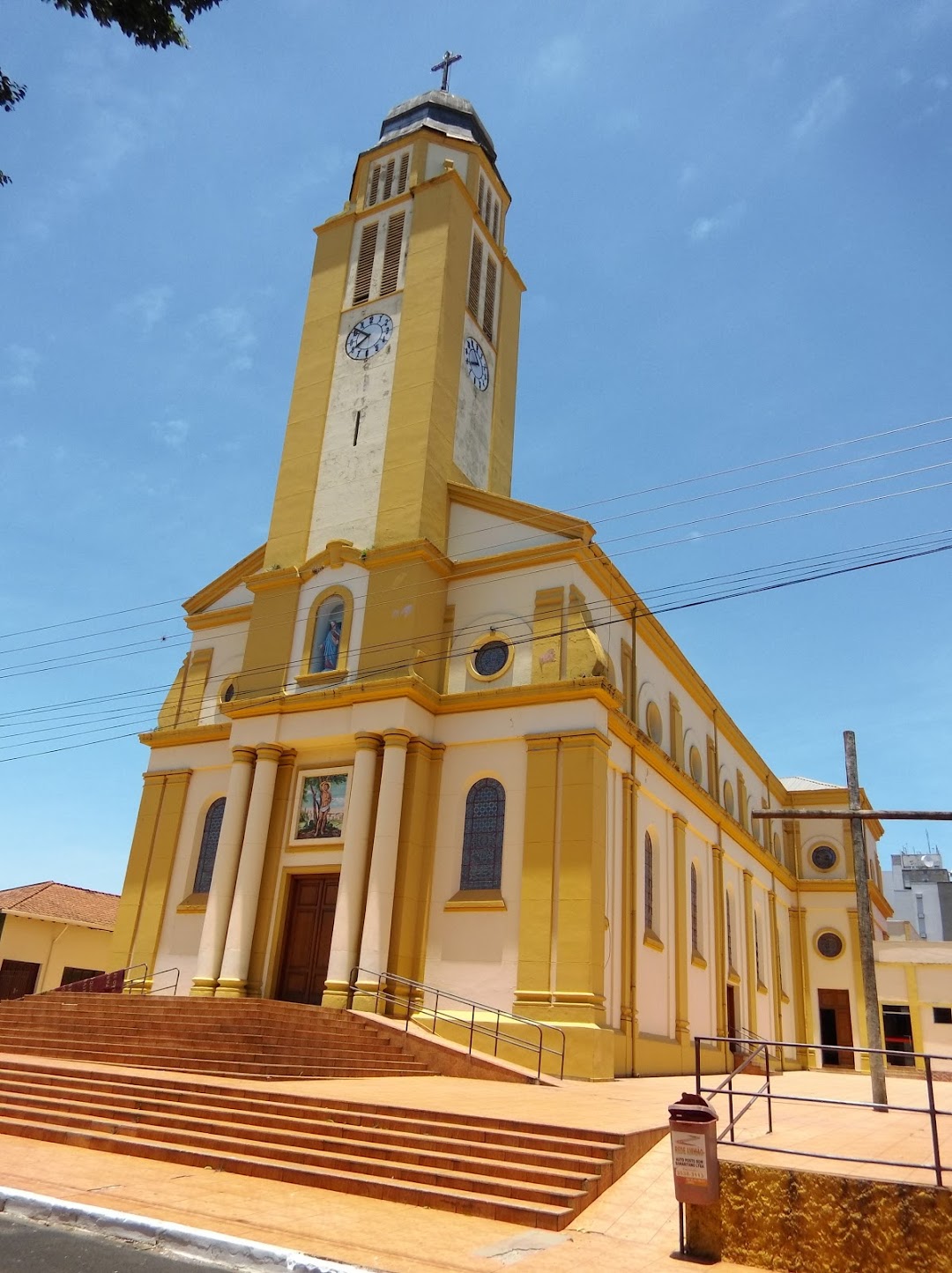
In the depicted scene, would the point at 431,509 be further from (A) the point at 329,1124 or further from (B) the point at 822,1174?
(B) the point at 822,1174

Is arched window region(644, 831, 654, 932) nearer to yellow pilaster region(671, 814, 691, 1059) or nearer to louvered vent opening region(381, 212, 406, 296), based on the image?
yellow pilaster region(671, 814, 691, 1059)

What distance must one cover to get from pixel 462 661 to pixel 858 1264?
1722cm

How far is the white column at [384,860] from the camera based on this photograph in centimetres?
2070

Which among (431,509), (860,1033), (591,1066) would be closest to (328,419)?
(431,509)

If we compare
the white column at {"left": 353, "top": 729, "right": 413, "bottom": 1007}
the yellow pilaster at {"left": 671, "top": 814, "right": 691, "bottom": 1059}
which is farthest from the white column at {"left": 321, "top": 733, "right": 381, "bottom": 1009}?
the yellow pilaster at {"left": 671, "top": 814, "right": 691, "bottom": 1059}

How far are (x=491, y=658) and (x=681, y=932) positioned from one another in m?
9.07

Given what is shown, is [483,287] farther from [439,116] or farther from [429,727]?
[429,727]

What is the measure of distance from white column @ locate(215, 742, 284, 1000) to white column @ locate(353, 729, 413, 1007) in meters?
3.04

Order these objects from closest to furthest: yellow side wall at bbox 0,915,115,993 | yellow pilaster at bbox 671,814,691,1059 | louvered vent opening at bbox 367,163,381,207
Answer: yellow pilaster at bbox 671,814,691,1059 < louvered vent opening at bbox 367,163,381,207 < yellow side wall at bbox 0,915,115,993

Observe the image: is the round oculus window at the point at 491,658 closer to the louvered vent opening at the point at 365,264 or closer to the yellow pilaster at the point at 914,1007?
the louvered vent opening at the point at 365,264

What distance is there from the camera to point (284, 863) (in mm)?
23438

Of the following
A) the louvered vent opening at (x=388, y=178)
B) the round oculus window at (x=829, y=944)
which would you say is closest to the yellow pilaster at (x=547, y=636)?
the louvered vent opening at (x=388, y=178)

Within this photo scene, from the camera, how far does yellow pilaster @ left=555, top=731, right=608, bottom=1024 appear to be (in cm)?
1950

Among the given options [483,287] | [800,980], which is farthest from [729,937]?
[483,287]
